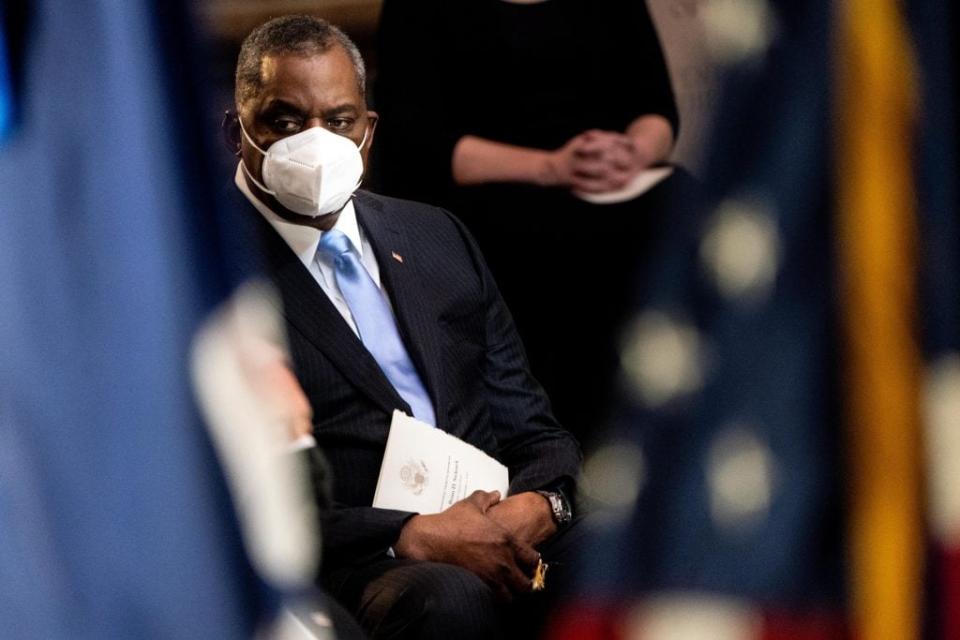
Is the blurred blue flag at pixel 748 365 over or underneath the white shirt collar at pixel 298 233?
over

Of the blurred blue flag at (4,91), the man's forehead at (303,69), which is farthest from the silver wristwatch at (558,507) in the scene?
the blurred blue flag at (4,91)

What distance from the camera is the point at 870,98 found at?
3.76ft

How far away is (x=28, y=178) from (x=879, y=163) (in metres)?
0.62

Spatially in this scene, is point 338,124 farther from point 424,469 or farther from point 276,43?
point 424,469

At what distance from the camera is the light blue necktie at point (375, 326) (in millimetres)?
2744

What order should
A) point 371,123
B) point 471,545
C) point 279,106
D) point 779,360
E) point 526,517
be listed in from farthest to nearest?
1. point 371,123
2. point 279,106
3. point 526,517
4. point 471,545
5. point 779,360

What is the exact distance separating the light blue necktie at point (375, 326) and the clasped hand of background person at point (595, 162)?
1.99ft

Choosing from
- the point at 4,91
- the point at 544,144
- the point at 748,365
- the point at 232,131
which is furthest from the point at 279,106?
the point at 748,365

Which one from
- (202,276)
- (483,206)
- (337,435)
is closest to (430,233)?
(483,206)

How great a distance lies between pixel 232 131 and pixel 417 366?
567 millimetres

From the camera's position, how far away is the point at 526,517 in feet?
8.84

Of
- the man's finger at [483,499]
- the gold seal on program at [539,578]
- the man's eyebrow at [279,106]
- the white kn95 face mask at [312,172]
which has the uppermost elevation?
the man's eyebrow at [279,106]

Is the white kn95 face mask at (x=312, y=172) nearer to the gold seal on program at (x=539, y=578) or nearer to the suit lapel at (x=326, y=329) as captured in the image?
the suit lapel at (x=326, y=329)

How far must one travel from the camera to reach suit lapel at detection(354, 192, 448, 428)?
2.73 m
